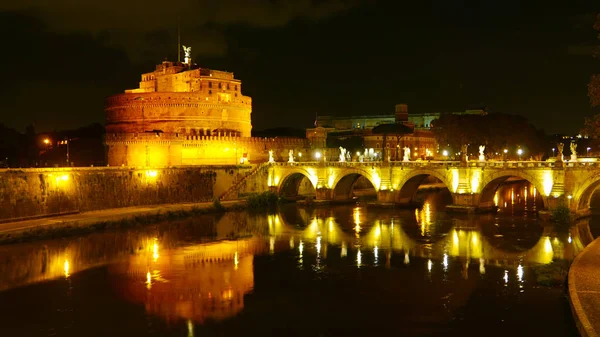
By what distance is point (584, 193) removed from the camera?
96.8 feet

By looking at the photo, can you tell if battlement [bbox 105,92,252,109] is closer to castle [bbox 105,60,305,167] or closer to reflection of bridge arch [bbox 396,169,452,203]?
castle [bbox 105,60,305,167]

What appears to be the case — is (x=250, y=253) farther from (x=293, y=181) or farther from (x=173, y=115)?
(x=173, y=115)

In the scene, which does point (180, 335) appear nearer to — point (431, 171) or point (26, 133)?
point (431, 171)

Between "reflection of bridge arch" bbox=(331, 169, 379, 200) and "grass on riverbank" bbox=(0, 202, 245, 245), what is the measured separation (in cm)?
934

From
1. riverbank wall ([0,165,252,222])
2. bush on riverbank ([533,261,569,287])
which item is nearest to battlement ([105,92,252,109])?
riverbank wall ([0,165,252,222])

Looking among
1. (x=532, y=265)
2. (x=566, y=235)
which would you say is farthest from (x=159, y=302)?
(x=566, y=235)

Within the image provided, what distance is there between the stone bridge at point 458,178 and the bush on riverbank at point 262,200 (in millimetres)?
2311

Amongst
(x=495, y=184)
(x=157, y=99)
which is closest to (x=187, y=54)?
(x=157, y=99)

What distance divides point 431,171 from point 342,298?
20298mm

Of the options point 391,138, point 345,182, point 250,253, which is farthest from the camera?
point 391,138

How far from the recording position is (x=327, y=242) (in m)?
26.5

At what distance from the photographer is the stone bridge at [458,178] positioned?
29.2 meters

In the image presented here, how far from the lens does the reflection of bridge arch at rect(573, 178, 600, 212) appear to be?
2861 centimetres

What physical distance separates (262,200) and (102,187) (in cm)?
1158
